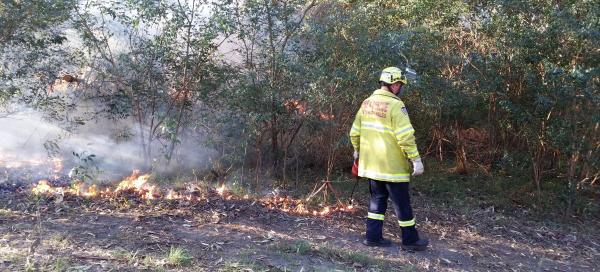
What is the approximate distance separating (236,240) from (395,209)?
5.28ft

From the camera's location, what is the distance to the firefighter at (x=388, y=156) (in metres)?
5.18

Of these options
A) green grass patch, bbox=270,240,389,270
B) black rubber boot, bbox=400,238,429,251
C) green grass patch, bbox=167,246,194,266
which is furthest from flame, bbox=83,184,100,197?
black rubber boot, bbox=400,238,429,251

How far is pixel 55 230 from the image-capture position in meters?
4.91

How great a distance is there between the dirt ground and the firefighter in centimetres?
24

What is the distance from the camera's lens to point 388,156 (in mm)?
5293


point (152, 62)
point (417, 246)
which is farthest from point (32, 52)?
point (417, 246)

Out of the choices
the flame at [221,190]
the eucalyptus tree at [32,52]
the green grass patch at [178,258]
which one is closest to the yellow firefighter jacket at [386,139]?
the flame at [221,190]

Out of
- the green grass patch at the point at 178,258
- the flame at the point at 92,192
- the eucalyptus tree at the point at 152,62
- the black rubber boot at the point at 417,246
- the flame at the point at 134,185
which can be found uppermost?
the eucalyptus tree at the point at 152,62

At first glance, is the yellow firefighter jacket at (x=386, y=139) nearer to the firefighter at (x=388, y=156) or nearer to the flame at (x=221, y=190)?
the firefighter at (x=388, y=156)

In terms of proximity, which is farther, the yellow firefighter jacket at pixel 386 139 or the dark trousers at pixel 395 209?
the dark trousers at pixel 395 209

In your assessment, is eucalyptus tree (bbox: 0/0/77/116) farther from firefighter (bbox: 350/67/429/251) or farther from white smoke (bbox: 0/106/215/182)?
firefighter (bbox: 350/67/429/251)

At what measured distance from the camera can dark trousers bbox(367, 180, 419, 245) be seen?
533 centimetres

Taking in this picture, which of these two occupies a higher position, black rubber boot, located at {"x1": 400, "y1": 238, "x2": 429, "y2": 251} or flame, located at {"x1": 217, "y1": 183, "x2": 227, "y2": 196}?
flame, located at {"x1": 217, "y1": 183, "x2": 227, "y2": 196}

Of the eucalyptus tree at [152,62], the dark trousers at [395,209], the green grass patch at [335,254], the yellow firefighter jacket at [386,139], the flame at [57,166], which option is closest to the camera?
the green grass patch at [335,254]
